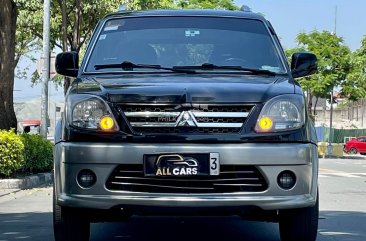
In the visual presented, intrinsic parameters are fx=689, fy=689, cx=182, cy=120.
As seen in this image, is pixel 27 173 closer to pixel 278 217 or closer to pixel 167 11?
pixel 167 11

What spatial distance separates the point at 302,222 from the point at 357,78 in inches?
1546

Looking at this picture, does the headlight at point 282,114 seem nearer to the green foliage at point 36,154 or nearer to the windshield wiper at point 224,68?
the windshield wiper at point 224,68

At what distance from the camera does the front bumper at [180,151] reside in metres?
4.74

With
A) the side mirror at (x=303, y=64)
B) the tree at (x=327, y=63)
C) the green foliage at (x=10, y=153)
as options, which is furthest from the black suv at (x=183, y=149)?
the tree at (x=327, y=63)

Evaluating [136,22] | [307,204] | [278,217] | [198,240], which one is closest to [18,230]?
[198,240]

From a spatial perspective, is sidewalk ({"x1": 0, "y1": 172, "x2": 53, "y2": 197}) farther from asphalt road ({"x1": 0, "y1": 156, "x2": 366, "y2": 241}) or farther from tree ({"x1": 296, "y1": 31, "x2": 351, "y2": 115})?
tree ({"x1": 296, "y1": 31, "x2": 351, "y2": 115})

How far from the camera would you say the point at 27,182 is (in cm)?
1241

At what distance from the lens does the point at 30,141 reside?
13.7 m

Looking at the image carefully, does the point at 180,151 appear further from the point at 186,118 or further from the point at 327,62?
the point at 327,62

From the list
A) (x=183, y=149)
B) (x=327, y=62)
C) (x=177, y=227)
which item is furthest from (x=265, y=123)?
(x=327, y=62)

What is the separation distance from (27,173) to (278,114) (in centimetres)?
964

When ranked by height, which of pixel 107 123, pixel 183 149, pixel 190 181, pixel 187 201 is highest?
pixel 107 123

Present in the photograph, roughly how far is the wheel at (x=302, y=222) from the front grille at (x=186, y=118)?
2.96 ft

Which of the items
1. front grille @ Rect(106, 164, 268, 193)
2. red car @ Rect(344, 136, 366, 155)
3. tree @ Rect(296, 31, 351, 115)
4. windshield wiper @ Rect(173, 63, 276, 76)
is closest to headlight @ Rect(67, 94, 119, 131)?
front grille @ Rect(106, 164, 268, 193)
